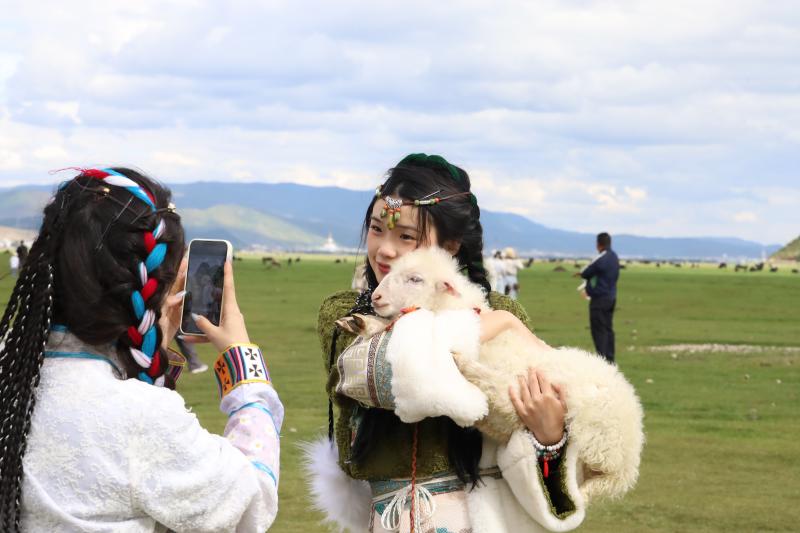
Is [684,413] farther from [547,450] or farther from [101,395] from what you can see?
[101,395]

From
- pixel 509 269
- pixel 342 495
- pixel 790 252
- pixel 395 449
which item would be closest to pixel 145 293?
pixel 395 449

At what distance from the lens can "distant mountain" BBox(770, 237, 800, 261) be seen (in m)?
168

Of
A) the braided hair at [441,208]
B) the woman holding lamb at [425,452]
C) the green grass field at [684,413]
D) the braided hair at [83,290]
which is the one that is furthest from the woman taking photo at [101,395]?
the green grass field at [684,413]

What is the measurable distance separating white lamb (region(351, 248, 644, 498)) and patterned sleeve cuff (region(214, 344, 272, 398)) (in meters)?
0.45

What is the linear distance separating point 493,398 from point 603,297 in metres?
14.5

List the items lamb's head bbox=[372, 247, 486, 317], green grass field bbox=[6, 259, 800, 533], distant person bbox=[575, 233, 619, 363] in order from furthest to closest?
distant person bbox=[575, 233, 619, 363]
green grass field bbox=[6, 259, 800, 533]
lamb's head bbox=[372, 247, 486, 317]

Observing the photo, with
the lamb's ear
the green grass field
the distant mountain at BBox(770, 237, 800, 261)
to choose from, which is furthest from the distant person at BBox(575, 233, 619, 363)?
the distant mountain at BBox(770, 237, 800, 261)

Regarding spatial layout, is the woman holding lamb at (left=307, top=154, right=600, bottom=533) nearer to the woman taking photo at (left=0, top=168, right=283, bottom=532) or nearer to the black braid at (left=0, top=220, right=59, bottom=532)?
the woman taking photo at (left=0, top=168, right=283, bottom=532)

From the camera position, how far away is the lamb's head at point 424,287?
344 cm

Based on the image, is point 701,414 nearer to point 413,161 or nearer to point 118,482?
point 413,161

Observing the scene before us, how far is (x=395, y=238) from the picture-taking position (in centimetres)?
366

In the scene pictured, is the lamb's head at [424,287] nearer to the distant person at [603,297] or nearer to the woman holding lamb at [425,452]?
the woman holding lamb at [425,452]

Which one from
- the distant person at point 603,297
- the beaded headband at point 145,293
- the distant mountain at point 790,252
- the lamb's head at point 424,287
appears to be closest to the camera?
the beaded headband at point 145,293

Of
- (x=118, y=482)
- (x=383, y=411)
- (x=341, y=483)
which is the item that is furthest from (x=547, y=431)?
(x=118, y=482)
